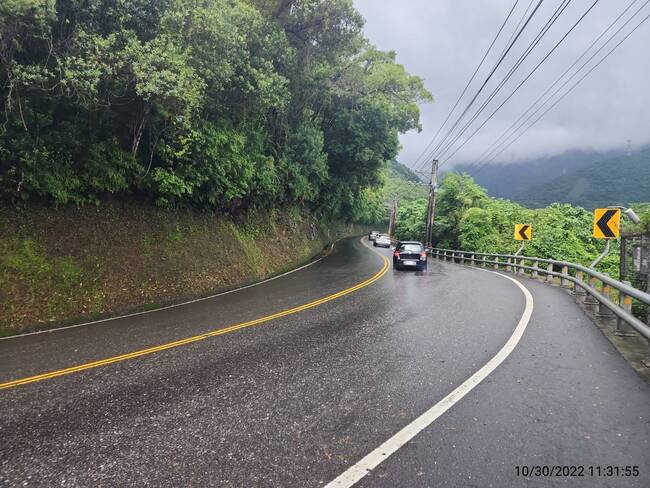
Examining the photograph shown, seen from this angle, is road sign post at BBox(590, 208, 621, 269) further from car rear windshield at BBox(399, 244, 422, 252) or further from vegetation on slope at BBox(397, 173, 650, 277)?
vegetation on slope at BBox(397, 173, 650, 277)

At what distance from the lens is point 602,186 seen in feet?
449

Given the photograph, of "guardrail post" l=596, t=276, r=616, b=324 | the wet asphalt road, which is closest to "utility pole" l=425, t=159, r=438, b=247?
"guardrail post" l=596, t=276, r=616, b=324

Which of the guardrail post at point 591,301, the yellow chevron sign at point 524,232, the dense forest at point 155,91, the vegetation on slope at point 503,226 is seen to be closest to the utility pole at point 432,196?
the vegetation on slope at point 503,226

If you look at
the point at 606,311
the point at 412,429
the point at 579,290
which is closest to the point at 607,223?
the point at 579,290

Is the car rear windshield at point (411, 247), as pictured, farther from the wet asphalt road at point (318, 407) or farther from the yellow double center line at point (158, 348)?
the wet asphalt road at point (318, 407)

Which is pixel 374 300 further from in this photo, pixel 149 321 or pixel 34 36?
pixel 34 36

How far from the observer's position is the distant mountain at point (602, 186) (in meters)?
122

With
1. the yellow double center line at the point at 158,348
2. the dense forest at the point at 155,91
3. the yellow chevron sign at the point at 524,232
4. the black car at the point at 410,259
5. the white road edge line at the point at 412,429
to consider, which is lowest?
the yellow double center line at the point at 158,348

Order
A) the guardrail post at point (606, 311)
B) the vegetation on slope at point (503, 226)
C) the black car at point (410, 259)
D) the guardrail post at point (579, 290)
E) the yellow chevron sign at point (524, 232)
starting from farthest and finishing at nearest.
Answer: the vegetation on slope at point (503, 226), the yellow chevron sign at point (524, 232), the black car at point (410, 259), the guardrail post at point (579, 290), the guardrail post at point (606, 311)

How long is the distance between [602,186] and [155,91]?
166 metres

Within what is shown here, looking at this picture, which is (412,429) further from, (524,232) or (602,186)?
(602,186)

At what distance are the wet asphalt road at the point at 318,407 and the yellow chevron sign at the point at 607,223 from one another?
4.82 meters

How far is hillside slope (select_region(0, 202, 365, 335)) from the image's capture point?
964 cm

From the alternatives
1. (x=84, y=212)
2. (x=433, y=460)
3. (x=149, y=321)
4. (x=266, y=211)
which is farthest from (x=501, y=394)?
(x=266, y=211)
